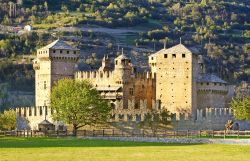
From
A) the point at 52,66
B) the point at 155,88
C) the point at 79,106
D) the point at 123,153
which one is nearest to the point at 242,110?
the point at 155,88

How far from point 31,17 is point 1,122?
327 feet

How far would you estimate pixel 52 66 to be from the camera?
100 metres

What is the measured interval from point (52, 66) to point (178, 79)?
14.9m

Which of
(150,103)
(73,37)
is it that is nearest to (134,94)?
(150,103)

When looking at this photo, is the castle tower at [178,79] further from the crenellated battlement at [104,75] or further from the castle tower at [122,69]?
the castle tower at [122,69]

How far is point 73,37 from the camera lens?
554 feet

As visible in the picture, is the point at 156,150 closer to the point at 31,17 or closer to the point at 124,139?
the point at 124,139

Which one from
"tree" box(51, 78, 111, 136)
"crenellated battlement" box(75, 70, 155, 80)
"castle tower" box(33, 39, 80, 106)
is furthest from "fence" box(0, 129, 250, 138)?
"castle tower" box(33, 39, 80, 106)

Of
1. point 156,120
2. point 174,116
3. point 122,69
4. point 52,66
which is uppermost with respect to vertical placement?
point 52,66

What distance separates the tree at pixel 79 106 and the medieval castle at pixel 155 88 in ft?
8.73

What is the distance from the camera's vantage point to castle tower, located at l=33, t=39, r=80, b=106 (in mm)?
100062

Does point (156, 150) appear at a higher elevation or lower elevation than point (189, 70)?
lower

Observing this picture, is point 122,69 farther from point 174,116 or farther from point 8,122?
point 8,122

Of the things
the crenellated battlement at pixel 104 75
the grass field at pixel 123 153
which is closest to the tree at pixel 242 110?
the crenellated battlement at pixel 104 75
